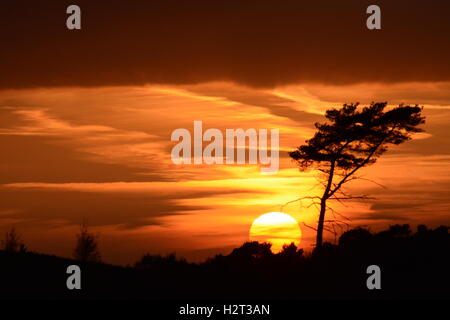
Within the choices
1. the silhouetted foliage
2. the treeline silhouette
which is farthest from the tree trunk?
the silhouetted foliage

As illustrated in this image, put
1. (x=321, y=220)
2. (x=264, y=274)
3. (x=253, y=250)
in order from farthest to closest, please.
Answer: (x=253, y=250) → (x=321, y=220) → (x=264, y=274)

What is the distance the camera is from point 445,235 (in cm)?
5512

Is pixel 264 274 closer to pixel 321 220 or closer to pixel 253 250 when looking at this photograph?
pixel 321 220

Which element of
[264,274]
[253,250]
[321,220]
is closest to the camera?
[264,274]

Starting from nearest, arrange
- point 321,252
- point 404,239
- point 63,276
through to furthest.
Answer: point 63,276, point 321,252, point 404,239

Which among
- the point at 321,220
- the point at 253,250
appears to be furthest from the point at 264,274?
the point at 253,250

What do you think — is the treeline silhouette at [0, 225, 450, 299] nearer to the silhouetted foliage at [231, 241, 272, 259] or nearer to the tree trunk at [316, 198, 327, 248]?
the silhouetted foliage at [231, 241, 272, 259]

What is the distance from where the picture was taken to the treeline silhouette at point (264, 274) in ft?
139

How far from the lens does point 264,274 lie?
46875mm

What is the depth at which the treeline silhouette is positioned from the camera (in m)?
42.4

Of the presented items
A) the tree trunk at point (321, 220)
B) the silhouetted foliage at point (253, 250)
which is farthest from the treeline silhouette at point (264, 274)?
the tree trunk at point (321, 220)

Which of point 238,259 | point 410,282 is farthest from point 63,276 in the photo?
point 410,282
